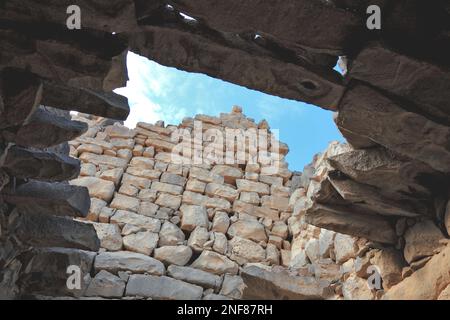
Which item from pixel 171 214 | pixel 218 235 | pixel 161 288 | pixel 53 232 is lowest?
pixel 161 288

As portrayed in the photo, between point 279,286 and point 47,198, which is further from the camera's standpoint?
point 279,286

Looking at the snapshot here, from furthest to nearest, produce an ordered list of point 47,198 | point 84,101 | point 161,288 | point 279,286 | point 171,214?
point 171,214, point 161,288, point 279,286, point 47,198, point 84,101

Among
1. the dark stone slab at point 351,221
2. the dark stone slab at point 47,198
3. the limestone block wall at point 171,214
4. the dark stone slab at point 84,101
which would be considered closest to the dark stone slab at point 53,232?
the dark stone slab at point 47,198

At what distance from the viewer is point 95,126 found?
790cm

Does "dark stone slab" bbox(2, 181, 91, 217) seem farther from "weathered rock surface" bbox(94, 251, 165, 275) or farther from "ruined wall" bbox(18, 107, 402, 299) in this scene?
"weathered rock surface" bbox(94, 251, 165, 275)

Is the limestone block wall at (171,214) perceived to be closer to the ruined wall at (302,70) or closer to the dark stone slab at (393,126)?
the ruined wall at (302,70)

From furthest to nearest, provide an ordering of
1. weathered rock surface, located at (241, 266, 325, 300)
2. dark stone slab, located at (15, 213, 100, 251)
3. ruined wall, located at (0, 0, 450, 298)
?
weathered rock surface, located at (241, 266, 325, 300)
dark stone slab, located at (15, 213, 100, 251)
ruined wall, located at (0, 0, 450, 298)


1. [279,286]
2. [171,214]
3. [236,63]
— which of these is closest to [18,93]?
[236,63]

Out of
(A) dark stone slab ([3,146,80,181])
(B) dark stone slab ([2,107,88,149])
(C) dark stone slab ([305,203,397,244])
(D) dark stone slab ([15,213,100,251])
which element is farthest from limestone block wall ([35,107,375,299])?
(B) dark stone slab ([2,107,88,149])

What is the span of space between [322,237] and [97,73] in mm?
3724

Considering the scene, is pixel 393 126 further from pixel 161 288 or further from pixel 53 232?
pixel 161 288

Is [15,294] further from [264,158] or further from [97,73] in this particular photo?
[264,158]

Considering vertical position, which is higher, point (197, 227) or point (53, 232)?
point (197, 227)

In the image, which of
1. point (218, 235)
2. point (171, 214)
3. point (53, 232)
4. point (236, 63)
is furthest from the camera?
point (171, 214)
